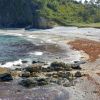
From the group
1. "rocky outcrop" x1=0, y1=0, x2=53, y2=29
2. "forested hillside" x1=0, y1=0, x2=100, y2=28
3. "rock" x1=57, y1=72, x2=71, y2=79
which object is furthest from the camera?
"rocky outcrop" x1=0, y1=0, x2=53, y2=29

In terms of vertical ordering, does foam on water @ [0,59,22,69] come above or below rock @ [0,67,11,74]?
below

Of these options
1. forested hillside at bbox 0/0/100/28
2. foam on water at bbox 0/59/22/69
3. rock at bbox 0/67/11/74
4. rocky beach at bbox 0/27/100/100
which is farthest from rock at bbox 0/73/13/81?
forested hillside at bbox 0/0/100/28

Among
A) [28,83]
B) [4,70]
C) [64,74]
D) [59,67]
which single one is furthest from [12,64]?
[28,83]

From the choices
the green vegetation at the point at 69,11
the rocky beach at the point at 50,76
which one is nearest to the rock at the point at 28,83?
the rocky beach at the point at 50,76

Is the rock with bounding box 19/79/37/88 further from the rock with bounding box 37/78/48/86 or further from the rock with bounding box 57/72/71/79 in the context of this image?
the rock with bounding box 57/72/71/79

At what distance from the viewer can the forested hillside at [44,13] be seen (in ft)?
426

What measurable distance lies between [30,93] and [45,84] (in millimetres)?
3666

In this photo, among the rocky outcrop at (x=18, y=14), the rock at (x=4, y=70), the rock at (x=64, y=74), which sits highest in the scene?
the rock at (x=64, y=74)

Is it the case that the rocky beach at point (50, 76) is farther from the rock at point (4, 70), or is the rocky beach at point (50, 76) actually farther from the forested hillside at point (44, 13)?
the forested hillside at point (44, 13)

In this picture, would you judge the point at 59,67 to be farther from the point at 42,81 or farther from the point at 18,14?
the point at 18,14

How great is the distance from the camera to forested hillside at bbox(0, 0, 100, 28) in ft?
426

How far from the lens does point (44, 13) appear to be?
427 feet

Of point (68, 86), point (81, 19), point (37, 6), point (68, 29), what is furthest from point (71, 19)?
point (68, 86)

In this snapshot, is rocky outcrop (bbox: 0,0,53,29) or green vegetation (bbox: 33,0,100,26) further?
rocky outcrop (bbox: 0,0,53,29)
